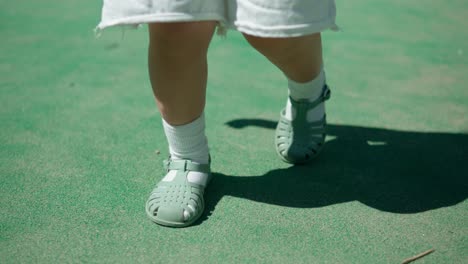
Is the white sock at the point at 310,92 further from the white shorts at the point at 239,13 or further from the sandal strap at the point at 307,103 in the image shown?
the white shorts at the point at 239,13

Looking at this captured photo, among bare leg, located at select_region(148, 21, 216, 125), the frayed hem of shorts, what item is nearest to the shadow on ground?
bare leg, located at select_region(148, 21, 216, 125)

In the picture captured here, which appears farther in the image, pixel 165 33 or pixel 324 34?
pixel 324 34

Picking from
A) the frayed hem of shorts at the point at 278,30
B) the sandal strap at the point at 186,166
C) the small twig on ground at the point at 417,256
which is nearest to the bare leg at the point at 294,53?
the frayed hem of shorts at the point at 278,30

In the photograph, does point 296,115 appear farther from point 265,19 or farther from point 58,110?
point 58,110

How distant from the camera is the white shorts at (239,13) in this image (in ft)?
3.52

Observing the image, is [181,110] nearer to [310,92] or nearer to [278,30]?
[278,30]

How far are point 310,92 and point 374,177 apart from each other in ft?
1.00

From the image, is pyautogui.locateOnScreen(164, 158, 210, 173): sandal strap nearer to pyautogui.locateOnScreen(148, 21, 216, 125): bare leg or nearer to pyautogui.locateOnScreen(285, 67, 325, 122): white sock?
pyautogui.locateOnScreen(148, 21, 216, 125): bare leg

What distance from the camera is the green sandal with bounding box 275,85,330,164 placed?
4.92 feet

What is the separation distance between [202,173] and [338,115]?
2.32ft

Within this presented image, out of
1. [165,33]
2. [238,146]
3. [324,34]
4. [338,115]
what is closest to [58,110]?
[238,146]

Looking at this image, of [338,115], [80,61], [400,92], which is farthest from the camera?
[80,61]

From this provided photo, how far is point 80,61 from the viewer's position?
7.61ft

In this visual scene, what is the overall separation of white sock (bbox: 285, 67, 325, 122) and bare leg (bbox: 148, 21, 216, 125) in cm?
33
